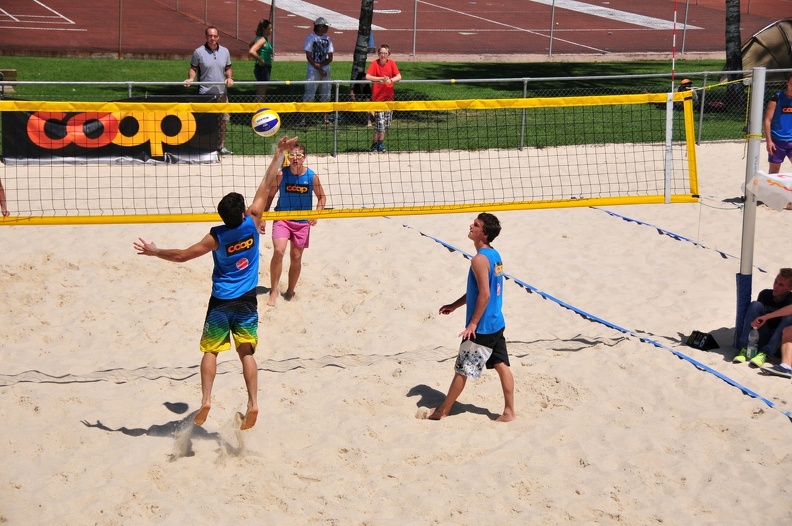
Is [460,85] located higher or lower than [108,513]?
higher

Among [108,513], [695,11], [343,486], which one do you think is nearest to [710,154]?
[343,486]

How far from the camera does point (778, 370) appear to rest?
8.10 m

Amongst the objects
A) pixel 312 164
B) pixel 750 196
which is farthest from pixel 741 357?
Result: pixel 312 164

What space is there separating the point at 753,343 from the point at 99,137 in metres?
8.71

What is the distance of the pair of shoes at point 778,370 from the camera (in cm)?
802

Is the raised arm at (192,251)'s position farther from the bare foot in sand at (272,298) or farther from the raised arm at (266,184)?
the bare foot in sand at (272,298)

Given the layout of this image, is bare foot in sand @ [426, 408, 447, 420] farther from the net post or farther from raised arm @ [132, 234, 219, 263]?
the net post

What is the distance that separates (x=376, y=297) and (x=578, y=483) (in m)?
3.71

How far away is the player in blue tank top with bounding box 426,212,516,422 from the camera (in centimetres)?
709

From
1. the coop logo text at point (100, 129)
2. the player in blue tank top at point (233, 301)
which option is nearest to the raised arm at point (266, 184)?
the player in blue tank top at point (233, 301)

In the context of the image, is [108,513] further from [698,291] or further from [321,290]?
[698,291]

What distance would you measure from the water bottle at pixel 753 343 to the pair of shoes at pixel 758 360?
1.7 inches

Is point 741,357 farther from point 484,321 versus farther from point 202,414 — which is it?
point 202,414

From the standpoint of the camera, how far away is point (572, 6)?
3359cm
